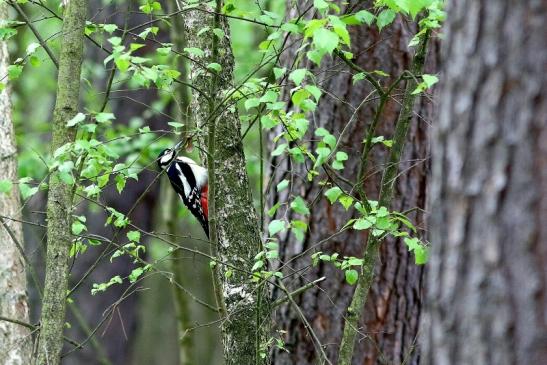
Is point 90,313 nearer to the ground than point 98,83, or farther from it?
nearer to the ground

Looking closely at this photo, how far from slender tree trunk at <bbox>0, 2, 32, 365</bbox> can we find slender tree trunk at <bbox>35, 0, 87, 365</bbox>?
3.78 ft

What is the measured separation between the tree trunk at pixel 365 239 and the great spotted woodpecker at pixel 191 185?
3.45ft

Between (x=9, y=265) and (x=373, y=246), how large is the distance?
222 centimetres

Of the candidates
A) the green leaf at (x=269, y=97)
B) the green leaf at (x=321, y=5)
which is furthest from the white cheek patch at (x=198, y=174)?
the green leaf at (x=321, y=5)

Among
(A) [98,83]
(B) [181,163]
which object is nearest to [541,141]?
(B) [181,163]

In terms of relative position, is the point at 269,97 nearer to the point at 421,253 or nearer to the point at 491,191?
the point at 421,253

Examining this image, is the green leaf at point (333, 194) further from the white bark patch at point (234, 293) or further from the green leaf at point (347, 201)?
the white bark patch at point (234, 293)

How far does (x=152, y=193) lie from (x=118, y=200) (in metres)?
0.48

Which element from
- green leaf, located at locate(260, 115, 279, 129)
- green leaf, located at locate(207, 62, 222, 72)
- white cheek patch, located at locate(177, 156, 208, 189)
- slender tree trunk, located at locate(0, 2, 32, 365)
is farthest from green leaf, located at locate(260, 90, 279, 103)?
white cheek patch, located at locate(177, 156, 208, 189)

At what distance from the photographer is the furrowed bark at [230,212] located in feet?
11.9

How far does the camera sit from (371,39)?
17.0 feet

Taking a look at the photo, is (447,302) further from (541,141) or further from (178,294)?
(178,294)

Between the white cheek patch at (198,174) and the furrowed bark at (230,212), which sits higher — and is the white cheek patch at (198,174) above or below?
above

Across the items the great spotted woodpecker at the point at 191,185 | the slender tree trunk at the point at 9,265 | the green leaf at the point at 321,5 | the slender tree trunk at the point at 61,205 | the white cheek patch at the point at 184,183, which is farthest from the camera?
the white cheek patch at the point at 184,183
